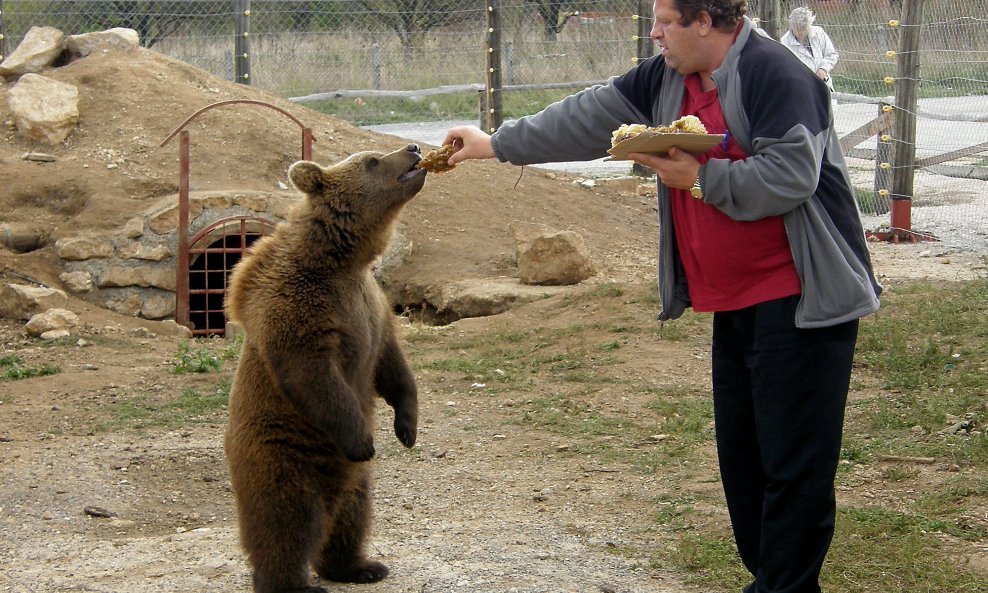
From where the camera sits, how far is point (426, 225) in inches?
465

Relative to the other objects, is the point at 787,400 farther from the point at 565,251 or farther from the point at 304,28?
the point at 304,28

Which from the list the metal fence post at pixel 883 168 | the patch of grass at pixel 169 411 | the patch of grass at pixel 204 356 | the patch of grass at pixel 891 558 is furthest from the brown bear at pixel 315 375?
the metal fence post at pixel 883 168

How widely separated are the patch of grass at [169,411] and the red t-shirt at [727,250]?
440 centimetres

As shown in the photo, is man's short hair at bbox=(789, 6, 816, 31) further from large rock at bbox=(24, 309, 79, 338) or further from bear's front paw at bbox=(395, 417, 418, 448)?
bear's front paw at bbox=(395, 417, 418, 448)

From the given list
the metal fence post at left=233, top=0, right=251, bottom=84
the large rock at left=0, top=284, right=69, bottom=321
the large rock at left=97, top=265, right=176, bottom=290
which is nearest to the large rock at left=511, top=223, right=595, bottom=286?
the large rock at left=97, top=265, right=176, bottom=290

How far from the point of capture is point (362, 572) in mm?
4766

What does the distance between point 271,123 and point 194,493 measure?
23.5 feet

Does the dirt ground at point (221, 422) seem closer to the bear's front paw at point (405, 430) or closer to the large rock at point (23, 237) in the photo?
the large rock at point (23, 237)

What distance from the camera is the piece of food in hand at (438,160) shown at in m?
4.75

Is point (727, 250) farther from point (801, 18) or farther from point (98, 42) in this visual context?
point (98, 42)

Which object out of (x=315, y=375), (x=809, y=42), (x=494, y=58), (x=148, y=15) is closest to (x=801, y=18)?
(x=809, y=42)

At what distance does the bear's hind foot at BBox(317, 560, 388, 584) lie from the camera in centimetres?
476

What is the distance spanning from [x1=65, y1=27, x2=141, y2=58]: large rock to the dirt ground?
0.23 meters

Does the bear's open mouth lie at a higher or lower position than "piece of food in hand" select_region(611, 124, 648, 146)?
lower
